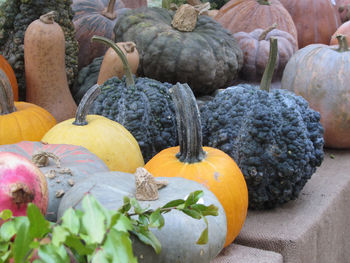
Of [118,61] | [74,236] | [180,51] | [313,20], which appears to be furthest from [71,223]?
[313,20]

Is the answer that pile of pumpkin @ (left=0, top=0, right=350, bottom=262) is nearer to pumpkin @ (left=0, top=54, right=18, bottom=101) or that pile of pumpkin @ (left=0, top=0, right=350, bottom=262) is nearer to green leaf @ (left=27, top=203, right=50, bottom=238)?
pumpkin @ (left=0, top=54, right=18, bottom=101)

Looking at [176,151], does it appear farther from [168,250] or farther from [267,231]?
[168,250]

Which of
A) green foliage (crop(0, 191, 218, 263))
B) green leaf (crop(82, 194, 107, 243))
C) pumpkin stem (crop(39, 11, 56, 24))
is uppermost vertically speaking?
green leaf (crop(82, 194, 107, 243))

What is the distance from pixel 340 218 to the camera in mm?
1824

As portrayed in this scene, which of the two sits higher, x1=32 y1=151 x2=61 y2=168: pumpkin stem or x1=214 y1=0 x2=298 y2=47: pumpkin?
x1=32 y1=151 x2=61 y2=168: pumpkin stem

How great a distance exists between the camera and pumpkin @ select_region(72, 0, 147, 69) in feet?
8.45

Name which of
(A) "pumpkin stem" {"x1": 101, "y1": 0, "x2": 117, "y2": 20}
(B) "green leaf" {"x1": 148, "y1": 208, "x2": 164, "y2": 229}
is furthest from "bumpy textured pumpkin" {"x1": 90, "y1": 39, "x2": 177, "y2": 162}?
(A) "pumpkin stem" {"x1": 101, "y1": 0, "x2": 117, "y2": 20}

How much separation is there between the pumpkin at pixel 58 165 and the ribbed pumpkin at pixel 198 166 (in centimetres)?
24

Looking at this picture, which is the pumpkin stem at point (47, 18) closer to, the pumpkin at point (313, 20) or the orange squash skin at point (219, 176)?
the orange squash skin at point (219, 176)

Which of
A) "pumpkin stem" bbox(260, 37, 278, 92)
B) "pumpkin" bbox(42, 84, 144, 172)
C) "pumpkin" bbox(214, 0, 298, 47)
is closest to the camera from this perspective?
"pumpkin" bbox(42, 84, 144, 172)

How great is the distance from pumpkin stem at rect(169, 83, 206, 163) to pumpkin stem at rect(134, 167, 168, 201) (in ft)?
1.15

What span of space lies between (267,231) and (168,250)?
671 mm

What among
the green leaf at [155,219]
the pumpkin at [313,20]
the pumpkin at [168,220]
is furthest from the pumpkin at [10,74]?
the pumpkin at [313,20]

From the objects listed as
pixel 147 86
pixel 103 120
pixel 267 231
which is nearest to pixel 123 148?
pixel 103 120
